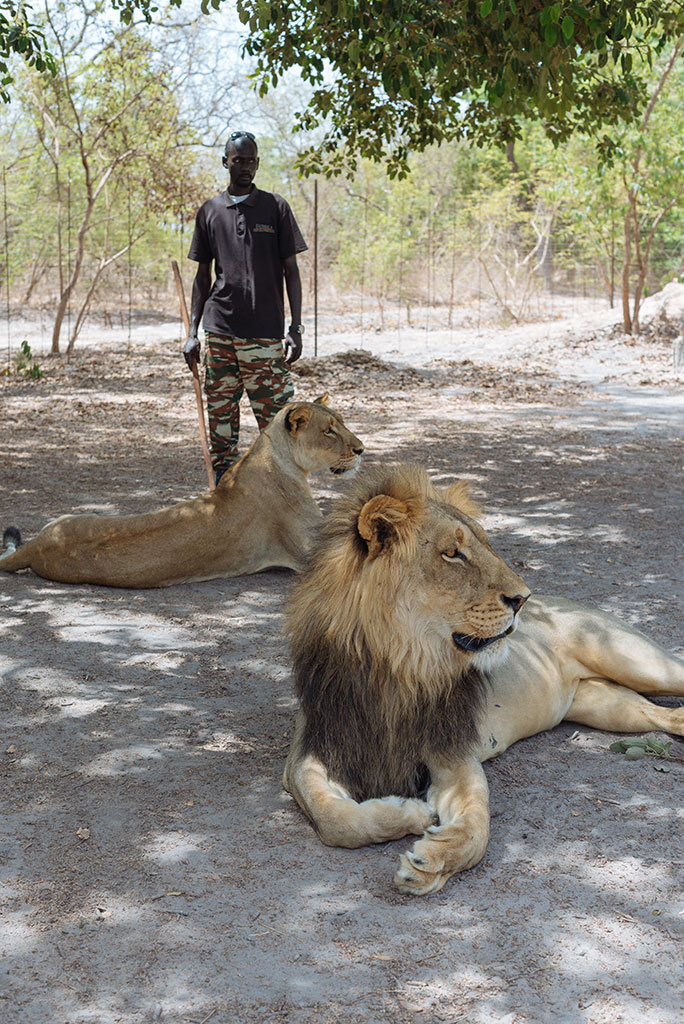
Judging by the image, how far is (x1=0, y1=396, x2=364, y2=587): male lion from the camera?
5027 millimetres

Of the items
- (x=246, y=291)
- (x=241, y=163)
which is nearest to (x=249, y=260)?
(x=246, y=291)

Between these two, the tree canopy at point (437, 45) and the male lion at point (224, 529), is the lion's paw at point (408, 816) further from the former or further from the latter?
the tree canopy at point (437, 45)

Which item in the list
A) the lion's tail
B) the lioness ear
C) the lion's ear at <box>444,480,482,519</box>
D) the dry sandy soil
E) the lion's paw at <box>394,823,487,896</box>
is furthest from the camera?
the lioness ear

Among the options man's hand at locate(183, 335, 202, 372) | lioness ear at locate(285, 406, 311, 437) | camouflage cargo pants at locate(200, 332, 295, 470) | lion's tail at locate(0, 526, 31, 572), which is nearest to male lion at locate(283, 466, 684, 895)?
lioness ear at locate(285, 406, 311, 437)

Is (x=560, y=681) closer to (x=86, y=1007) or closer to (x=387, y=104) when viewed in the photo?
(x=86, y=1007)

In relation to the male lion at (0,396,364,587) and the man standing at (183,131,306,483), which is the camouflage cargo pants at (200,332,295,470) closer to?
the man standing at (183,131,306,483)

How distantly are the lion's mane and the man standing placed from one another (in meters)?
3.33

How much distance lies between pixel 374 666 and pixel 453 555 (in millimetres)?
369

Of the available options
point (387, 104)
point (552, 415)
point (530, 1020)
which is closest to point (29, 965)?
point (530, 1020)

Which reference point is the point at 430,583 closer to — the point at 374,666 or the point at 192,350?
the point at 374,666

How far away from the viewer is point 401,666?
2.80 meters

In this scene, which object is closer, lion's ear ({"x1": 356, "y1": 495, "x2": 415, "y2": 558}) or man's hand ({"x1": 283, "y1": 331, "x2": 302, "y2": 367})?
lion's ear ({"x1": 356, "y1": 495, "x2": 415, "y2": 558})

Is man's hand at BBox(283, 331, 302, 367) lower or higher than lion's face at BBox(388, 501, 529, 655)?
higher

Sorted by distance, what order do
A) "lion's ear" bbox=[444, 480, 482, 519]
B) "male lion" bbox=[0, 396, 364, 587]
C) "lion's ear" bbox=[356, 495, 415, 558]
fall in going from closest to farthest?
"lion's ear" bbox=[356, 495, 415, 558] → "lion's ear" bbox=[444, 480, 482, 519] → "male lion" bbox=[0, 396, 364, 587]
